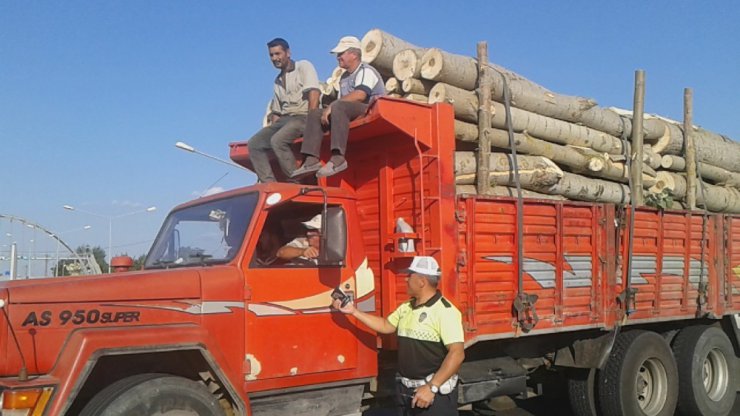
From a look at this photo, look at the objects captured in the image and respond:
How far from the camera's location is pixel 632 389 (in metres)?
6.98

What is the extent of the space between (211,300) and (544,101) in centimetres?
468

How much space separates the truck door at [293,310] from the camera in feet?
15.8

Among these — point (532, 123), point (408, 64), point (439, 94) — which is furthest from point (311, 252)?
point (532, 123)

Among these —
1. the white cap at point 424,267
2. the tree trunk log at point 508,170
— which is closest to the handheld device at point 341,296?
the white cap at point 424,267

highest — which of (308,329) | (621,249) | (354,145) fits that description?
(354,145)

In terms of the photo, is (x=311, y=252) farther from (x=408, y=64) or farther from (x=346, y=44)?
(x=408, y=64)

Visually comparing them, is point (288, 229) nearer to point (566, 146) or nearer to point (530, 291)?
point (530, 291)

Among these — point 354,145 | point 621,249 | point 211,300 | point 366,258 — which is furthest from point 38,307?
point 621,249

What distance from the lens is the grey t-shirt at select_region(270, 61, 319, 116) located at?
6.39 meters

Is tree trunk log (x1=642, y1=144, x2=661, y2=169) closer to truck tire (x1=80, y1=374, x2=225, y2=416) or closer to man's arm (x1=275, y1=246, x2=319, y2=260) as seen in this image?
man's arm (x1=275, y1=246, x2=319, y2=260)

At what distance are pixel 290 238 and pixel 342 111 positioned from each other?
1.11 m

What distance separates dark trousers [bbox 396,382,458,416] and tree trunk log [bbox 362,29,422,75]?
3.58m

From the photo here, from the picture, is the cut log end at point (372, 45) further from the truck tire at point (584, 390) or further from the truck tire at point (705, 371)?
the truck tire at point (705, 371)

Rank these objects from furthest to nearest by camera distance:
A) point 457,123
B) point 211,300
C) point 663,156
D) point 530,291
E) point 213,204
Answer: point 663,156 < point 457,123 < point 530,291 < point 213,204 < point 211,300
